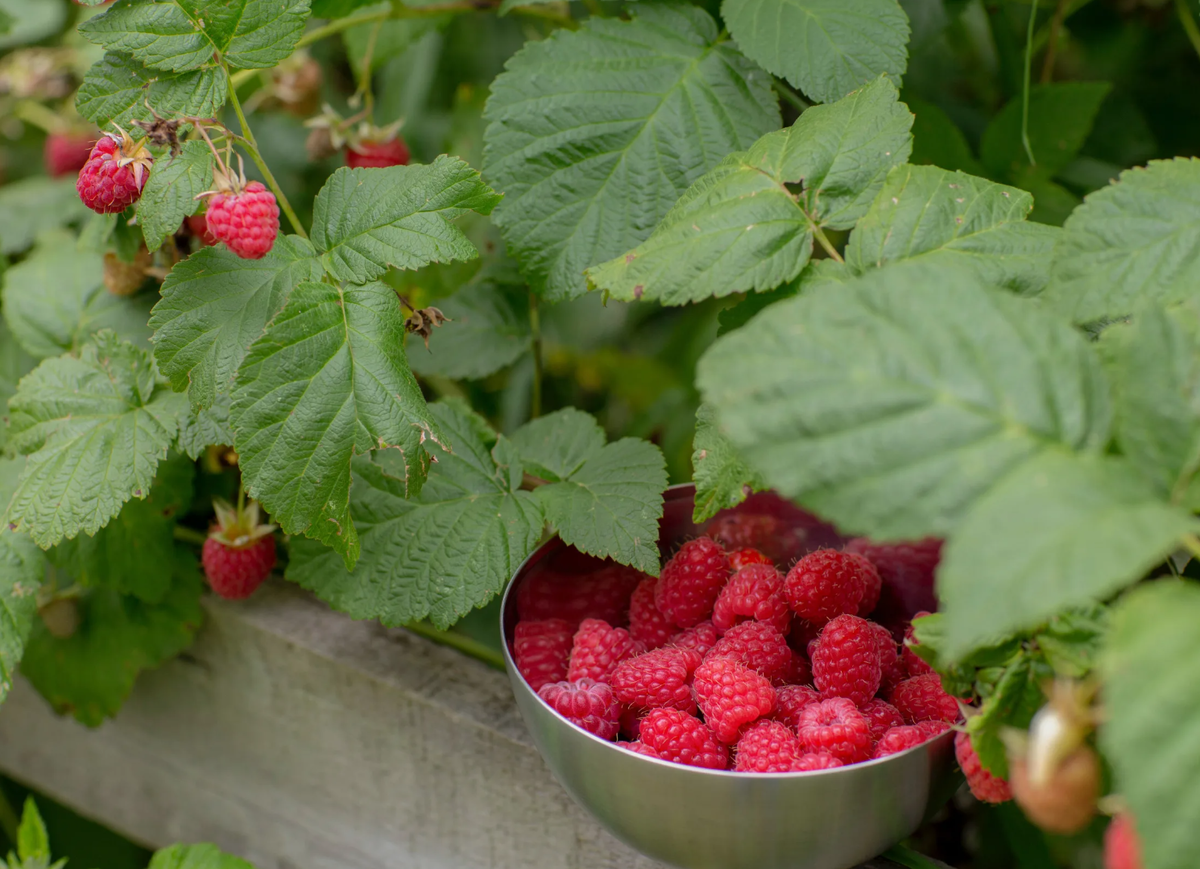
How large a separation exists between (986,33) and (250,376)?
123 cm

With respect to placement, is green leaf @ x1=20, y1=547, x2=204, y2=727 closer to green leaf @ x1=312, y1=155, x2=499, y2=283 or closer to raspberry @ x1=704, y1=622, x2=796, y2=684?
green leaf @ x1=312, y1=155, x2=499, y2=283

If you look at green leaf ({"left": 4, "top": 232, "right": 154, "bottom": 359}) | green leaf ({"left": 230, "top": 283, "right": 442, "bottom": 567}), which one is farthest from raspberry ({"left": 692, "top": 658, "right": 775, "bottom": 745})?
green leaf ({"left": 4, "top": 232, "right": 154, "bottom": 359})

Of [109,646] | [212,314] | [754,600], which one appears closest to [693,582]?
[754,600]

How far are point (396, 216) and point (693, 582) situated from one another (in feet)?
1.08

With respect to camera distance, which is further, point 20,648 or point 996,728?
point 20,648

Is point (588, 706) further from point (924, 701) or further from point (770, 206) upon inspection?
point (770, 206)

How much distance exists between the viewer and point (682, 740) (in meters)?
0.61

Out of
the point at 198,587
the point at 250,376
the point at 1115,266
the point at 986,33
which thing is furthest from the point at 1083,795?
the point at 986,33

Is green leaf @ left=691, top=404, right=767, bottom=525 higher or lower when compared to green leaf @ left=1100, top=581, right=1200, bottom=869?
lower

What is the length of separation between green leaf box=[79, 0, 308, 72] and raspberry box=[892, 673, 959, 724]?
0.59 metres

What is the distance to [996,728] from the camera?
500 millimetres

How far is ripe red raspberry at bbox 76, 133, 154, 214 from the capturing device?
63 centimetres

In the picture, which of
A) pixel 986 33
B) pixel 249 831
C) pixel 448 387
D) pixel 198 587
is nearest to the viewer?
pixel 198 587

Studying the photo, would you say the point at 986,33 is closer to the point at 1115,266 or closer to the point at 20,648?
the point at 1115,266
